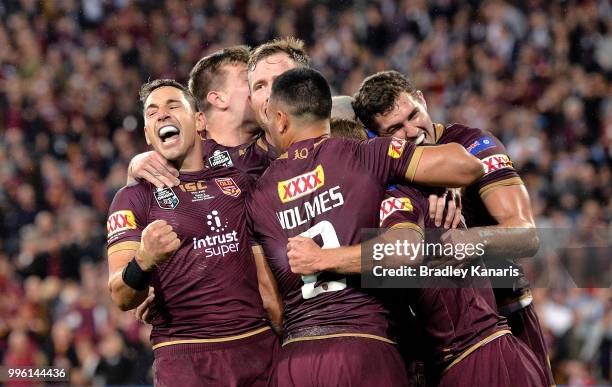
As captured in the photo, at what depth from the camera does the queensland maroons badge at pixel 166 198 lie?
486cm

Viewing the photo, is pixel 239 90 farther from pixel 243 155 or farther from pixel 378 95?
pixel 378 95

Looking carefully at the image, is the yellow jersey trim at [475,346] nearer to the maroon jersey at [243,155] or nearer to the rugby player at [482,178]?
the rugby player at [482,178]

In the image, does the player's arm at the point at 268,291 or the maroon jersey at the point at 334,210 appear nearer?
the maroon jersey at the point at 334,210

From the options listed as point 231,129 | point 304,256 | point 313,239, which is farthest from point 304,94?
point 231,129

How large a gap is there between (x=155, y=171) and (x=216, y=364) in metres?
1.08

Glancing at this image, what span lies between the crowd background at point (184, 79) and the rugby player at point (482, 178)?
5.71 meters

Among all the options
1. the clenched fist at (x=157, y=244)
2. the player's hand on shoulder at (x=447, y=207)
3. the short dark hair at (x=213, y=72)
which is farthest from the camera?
the short dark hair at (x=213, y=72)

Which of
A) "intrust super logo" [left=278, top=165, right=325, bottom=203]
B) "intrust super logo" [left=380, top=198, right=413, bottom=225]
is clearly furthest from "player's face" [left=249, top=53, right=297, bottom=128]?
"intrust super logo" [left=380, top=198, right=413, bottom=225]

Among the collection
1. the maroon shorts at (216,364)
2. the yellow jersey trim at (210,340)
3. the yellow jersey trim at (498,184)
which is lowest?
the maroon shorts at (216,364)

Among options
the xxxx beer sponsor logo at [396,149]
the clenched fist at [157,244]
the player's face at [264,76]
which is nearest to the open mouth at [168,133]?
the player's face at [264,76]

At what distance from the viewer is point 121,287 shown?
4.47 metres

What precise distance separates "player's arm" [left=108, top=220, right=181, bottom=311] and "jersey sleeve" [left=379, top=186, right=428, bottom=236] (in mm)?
1003

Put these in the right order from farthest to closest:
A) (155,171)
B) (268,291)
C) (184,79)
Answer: (184,79)
(155,171)
(268,291)

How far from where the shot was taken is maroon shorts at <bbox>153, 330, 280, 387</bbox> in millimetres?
4680
